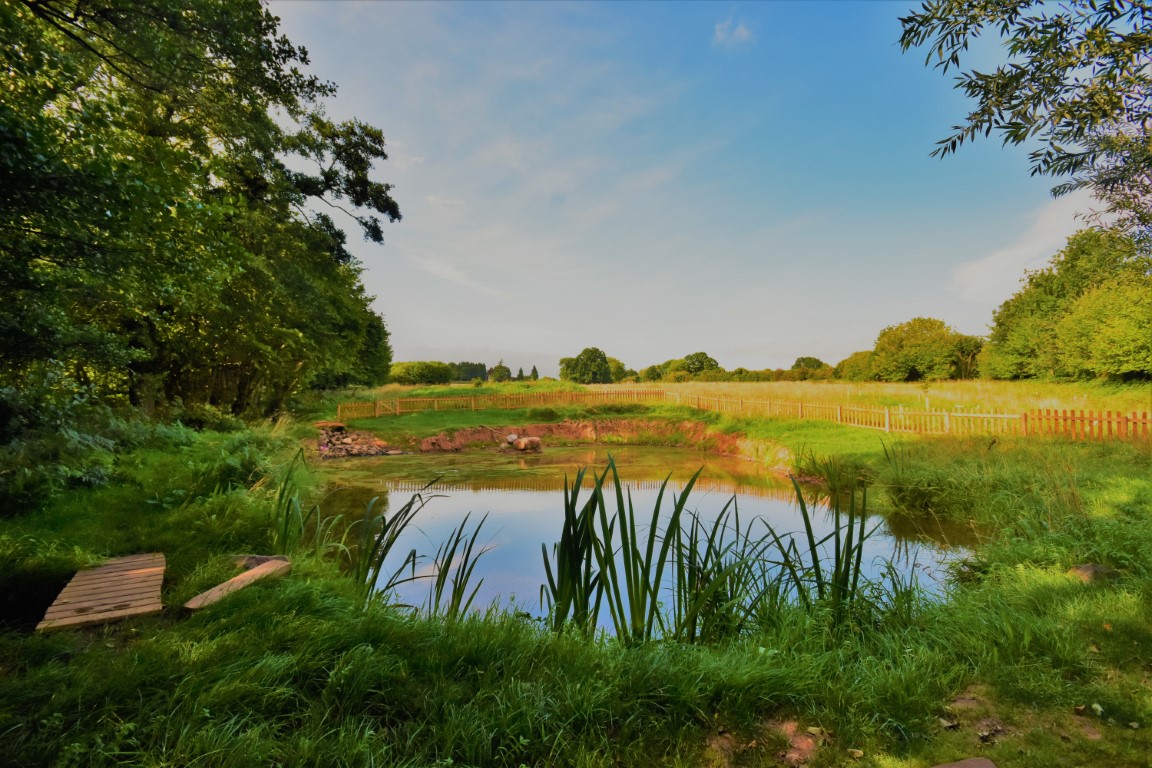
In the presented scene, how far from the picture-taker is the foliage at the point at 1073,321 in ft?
26.3

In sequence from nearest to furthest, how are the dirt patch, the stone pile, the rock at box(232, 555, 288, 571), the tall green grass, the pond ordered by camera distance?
the tall green grass
the rock at box(232, 555, 288, 571)
the pond
the stone pile
the dirt patch

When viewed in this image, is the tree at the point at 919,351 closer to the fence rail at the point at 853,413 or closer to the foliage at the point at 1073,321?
the foliage at the point at 1073,321

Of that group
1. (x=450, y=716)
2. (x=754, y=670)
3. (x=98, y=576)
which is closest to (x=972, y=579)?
(x=754, y=670)

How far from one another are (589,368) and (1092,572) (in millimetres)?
50603

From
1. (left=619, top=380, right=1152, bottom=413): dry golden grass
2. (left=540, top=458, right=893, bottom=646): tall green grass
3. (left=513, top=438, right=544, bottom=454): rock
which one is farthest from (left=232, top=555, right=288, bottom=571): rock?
(left=619, top=380, right=1152, bottom=413): dry golden grass

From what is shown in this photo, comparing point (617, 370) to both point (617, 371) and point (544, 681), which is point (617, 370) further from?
point (544, 681)

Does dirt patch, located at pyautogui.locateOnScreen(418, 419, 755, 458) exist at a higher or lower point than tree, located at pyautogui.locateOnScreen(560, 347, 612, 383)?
lower

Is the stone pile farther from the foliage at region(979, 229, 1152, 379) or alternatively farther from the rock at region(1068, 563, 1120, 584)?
the foliage at region(979, 229, 1152, 379)

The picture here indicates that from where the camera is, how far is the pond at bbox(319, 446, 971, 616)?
5.16m

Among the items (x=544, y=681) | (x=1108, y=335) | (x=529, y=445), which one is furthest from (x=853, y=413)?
(x=1108, y=335)

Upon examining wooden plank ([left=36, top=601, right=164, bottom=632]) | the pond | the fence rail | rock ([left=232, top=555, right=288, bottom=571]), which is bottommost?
the pond

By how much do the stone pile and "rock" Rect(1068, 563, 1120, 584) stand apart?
1621 centimetres

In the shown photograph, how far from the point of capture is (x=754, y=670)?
2.28 meters

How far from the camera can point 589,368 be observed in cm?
5406
